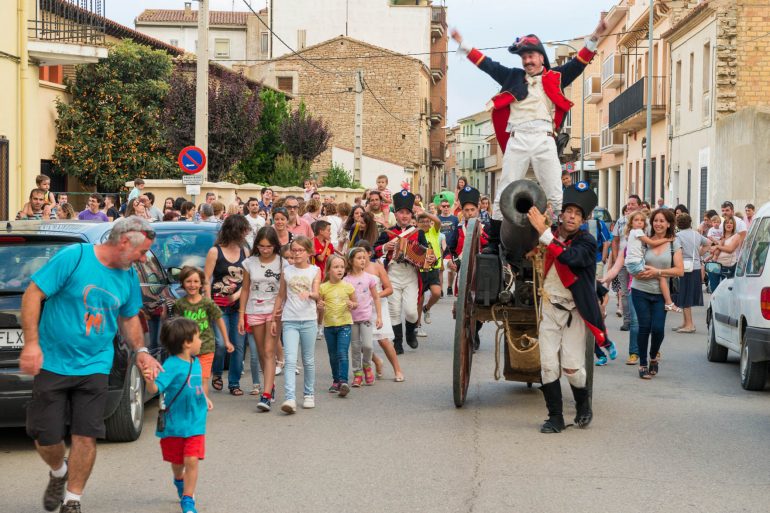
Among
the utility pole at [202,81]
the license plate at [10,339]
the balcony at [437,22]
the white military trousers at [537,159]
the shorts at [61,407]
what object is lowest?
the shorts at [61,407]

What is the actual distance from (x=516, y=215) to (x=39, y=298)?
143 inches

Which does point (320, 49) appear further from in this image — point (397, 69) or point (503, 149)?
point (503, 149)

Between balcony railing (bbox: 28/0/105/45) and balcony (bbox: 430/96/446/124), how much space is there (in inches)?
2161

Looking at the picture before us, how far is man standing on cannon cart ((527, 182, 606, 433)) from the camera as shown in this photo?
28.7 feet

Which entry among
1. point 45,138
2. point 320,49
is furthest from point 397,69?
point 45,138

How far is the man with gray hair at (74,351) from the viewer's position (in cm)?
619

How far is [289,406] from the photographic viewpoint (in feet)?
31.7

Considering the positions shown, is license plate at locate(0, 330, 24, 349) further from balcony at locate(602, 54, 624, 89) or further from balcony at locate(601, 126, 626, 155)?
balcony at locate(602, 54, 624, 89)

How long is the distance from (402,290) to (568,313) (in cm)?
480

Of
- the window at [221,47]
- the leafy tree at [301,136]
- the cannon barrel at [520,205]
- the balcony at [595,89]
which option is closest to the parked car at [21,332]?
the cannon barrel at [520,205]

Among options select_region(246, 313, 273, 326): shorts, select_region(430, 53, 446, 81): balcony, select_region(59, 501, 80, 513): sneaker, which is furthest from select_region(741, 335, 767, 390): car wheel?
select_region(430, 53, 446, 81): balcony

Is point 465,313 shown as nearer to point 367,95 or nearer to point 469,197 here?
point 469,197

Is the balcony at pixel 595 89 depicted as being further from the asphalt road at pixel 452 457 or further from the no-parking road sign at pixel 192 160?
the asphalt road at pixel 452 457

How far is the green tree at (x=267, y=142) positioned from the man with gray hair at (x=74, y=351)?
1614 inches
